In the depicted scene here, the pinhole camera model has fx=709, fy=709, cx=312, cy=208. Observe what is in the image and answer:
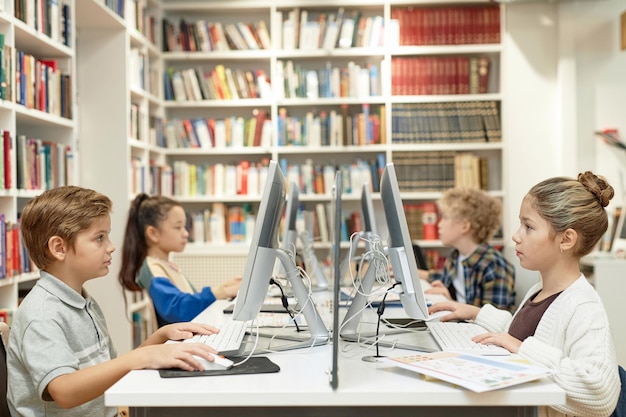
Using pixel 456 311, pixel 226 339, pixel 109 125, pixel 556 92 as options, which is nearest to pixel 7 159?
pixel 109 125

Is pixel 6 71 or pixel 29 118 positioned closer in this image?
Answer: pixel 6 71

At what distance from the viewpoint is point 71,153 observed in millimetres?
3523

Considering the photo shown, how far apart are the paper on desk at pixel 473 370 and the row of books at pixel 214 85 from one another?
3.99m

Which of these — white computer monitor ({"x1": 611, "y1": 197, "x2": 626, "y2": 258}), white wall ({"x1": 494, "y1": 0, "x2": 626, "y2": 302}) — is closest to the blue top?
white computer monitor ({"x1": 611, "y1": 197, "x2": 626, "y2": 258})

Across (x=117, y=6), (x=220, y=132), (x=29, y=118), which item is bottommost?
(x=29, y=118)

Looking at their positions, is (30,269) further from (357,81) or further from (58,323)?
(357,81)

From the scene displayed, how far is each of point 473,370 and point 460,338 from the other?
0.42m

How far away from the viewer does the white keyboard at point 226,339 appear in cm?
164

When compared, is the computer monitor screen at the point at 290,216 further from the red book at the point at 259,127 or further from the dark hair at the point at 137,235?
the red book at the point at 259,127

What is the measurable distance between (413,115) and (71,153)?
8.33 ft

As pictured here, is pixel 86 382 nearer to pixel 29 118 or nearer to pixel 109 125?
pixel 29 118

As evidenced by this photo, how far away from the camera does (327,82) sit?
202 inches

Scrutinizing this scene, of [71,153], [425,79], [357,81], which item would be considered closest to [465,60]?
[425,79]

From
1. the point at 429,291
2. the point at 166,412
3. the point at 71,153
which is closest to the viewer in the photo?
the point at 166,412
